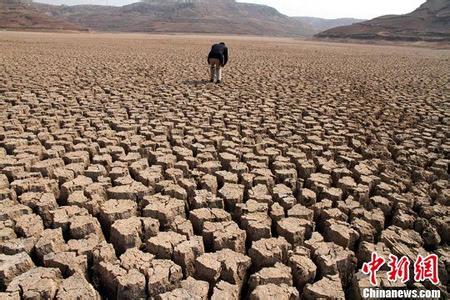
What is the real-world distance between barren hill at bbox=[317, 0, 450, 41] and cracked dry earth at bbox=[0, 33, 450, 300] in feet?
153

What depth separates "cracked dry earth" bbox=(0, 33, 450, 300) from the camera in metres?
1.88

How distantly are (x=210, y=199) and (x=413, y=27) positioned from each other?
60530 mm

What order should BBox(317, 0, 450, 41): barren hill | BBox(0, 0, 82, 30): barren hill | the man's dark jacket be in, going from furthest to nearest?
BBox(0, 0, 82, 30): barren hill < BBox(317, 0, 450, 41): barren hill < the man's dark jacket

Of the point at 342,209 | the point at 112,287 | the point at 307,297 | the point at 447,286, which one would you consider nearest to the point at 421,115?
the point at 342,209

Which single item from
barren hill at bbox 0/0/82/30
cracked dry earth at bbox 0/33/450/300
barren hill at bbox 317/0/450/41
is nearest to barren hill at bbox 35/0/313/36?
barren hill at bbox 0/0/82/30

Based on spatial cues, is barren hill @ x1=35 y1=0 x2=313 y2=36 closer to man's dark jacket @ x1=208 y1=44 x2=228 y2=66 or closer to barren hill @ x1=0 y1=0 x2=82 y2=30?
barren hill @ x1=0 y1=0 x2=82 y2=30

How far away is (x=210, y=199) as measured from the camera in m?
2.62

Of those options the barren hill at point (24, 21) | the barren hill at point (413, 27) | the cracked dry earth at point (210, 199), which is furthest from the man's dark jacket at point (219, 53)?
the barren hill at point (24, 21)

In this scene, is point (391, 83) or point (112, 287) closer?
point (112, 287)

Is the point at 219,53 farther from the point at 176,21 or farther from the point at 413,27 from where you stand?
the point at 176,21

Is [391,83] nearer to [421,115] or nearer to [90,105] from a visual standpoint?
[421,115]

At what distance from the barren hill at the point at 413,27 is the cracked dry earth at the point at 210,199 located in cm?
4660

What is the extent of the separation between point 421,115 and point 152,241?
5.34 metres

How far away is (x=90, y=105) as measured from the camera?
5.45 meters
